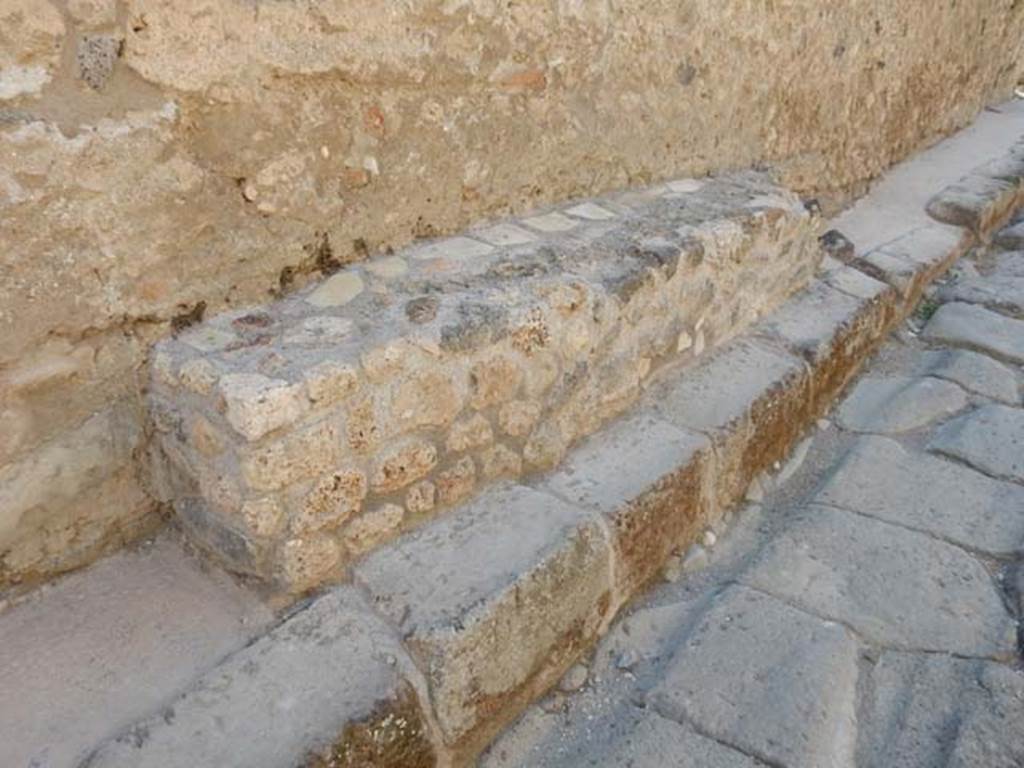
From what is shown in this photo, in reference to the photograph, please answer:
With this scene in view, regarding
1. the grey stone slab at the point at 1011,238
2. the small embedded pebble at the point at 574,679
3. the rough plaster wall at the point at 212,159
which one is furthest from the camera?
the grey stone slab at the point at 1011,238

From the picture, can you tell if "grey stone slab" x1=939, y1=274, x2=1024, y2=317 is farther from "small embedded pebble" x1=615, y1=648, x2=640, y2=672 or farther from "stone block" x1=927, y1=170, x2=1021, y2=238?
"small embedded pebble" x1=615, y1=648, x2=640, y2=672

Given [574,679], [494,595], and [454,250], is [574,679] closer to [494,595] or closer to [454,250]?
[494,595]

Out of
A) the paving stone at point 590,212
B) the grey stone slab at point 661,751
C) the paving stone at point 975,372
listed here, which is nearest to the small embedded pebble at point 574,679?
the grey stone slab at point 661,751

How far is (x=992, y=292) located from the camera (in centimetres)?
355

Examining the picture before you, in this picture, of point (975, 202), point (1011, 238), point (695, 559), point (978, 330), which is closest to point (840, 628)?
point (695, 559)

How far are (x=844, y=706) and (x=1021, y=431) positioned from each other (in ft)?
4.57

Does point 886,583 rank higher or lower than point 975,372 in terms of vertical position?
higher

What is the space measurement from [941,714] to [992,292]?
2.40 meters

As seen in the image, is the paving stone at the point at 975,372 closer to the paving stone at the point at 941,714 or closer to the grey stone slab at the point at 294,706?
the paving stone at the point at 941,714

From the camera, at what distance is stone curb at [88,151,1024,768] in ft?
4.31

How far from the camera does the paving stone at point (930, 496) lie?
2.23 m

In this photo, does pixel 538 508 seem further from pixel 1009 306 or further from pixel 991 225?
pixel 991 225

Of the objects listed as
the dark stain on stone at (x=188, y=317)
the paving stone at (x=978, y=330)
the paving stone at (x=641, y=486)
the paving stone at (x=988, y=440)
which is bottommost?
the paving stone at (x=978, y=330)

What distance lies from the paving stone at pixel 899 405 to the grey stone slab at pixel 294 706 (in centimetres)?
188
